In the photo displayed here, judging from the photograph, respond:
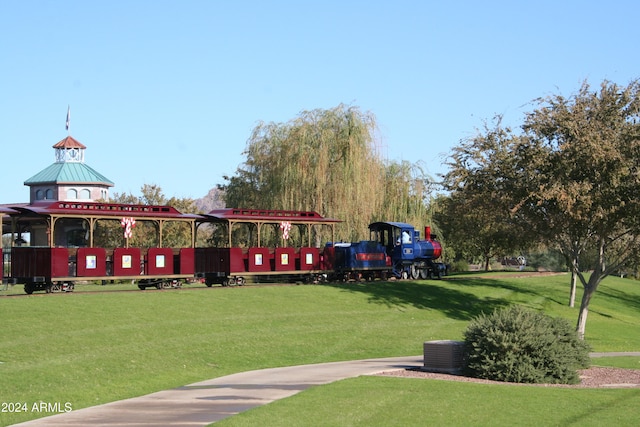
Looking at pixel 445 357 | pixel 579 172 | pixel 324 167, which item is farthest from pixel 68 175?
pixel 445 357

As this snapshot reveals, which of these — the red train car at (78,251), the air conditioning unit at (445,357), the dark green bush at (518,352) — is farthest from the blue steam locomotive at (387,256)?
the dark green bush at (518,352)

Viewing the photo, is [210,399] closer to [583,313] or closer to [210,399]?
[210,399]

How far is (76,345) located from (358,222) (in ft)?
101

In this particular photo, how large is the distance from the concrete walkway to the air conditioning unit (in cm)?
87

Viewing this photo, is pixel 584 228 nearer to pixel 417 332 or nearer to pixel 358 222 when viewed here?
pixel 417 332

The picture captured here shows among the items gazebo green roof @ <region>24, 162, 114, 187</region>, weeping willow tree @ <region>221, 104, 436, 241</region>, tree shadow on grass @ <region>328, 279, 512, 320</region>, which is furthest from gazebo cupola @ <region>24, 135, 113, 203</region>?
tree shadow on grass @ <region>328, 279, 512, 320</region>

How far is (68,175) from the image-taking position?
365 feet

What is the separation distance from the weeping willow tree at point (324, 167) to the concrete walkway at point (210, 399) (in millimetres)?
28195

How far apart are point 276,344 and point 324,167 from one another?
25077mm

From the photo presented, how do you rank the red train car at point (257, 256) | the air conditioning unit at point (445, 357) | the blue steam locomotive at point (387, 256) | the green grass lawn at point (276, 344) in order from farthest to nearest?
the blue steam locomotive at point (387, 256) → the red train car at point (257, 256) → the air conditioning unit at point (445, 357) → the green grass lawn at point (276, 344)

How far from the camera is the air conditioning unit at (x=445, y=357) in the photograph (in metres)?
22.2

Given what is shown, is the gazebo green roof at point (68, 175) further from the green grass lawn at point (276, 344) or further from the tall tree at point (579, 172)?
the tall tree at point (579, 172)

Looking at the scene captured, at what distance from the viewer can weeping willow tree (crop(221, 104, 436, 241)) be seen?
168 ft

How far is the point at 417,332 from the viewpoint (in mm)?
32438
